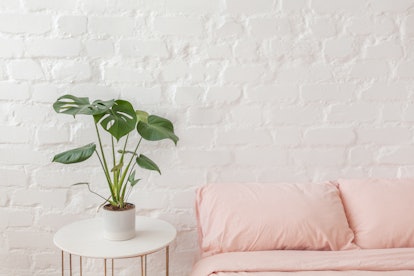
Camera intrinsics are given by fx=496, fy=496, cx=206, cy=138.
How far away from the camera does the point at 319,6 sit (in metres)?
2.07

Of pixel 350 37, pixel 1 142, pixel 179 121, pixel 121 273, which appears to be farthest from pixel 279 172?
pixel 1 142

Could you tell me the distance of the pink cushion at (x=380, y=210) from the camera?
75.3 inches

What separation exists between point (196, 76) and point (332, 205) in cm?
76

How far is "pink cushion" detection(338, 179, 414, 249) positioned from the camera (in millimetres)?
1913

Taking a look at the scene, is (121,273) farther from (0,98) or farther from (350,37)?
(350,37)

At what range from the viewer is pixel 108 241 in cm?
179

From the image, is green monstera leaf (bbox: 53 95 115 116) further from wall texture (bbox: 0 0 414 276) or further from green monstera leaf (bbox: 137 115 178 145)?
wall texture (bbox: 0 0 414 276)

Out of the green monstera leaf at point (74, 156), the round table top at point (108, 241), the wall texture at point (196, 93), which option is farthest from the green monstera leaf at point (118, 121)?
the round table top at point (108, 241)

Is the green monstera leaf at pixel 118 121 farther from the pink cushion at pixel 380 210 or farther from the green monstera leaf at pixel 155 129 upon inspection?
the pink cushion at pixel 380 210

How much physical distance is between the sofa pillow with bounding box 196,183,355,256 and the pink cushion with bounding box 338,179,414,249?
0.06m

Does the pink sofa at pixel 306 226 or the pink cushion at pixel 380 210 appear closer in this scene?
the pink sofa at pixel 306 226

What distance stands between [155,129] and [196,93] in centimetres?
33

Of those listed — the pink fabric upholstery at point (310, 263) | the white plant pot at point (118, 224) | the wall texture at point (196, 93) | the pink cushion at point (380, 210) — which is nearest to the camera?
the pink fabric upholstery at point (310, 263)

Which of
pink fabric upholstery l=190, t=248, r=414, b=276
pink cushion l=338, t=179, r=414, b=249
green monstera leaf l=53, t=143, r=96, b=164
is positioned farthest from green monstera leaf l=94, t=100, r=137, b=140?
pink cushion l=338, t=179, r=414, b=249
